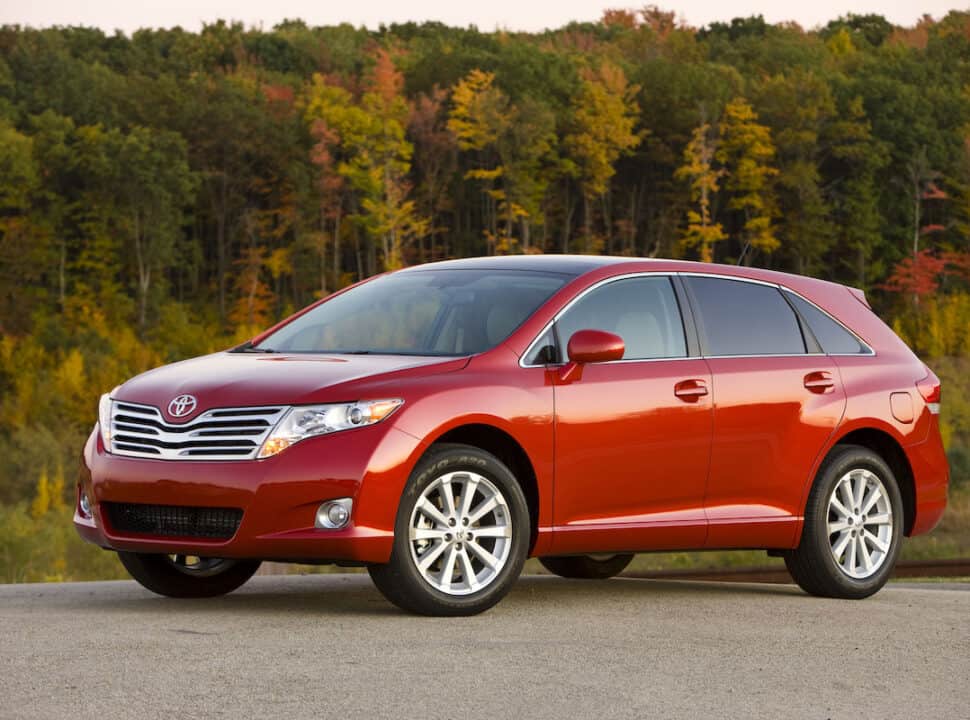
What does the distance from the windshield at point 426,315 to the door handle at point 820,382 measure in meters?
1.67

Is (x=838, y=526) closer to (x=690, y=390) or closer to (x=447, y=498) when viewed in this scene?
(x=690, y=390)

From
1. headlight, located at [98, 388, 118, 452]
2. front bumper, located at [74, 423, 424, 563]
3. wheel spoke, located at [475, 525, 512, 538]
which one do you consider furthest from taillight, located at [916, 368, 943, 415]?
headlight, located at [98, 388, 118, 452]

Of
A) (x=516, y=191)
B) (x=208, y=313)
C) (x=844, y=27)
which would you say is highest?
(x=844, y=27)

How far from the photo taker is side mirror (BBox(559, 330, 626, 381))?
8883 mm

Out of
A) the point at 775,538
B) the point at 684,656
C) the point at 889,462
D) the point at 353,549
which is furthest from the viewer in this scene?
the point at 889,462

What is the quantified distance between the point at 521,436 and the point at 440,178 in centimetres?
10391

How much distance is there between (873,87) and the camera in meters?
110

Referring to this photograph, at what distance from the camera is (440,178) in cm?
11194

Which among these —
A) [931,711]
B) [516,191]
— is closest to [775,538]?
[931,711]

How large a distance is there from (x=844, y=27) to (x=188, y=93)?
62.0 meters

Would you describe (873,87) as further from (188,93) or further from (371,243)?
(188,93)

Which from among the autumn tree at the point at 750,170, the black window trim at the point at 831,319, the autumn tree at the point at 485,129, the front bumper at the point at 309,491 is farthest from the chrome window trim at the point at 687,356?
the autumn tree at the point at 750,170

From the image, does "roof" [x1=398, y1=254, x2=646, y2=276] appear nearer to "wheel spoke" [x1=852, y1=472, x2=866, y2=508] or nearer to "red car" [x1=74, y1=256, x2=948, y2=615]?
"red car" [x1=74, y1=256, x2=948, y2=615]

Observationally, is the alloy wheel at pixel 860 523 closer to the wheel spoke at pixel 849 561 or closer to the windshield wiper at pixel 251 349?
the wheel spoke at pixel 849 561
